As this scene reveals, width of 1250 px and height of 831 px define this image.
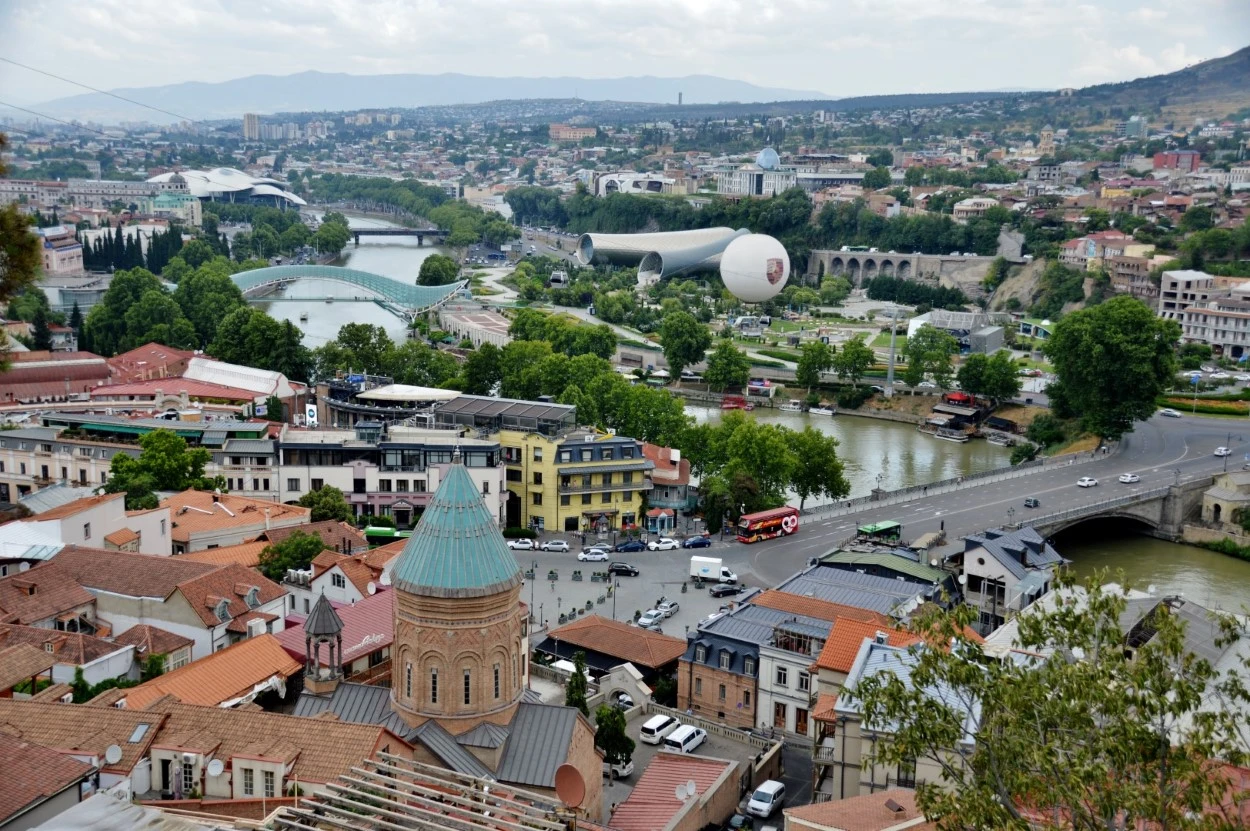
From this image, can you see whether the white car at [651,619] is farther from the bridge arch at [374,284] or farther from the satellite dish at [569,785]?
the bridge arch at [374,284]

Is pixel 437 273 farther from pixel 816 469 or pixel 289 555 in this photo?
pixel 289 555

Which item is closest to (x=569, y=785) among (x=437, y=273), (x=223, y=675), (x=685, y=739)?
(x=685, y=739)

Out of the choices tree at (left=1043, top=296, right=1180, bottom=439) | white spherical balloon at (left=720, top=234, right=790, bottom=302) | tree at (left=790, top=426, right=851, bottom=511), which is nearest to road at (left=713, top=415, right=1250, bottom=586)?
tree at (left=1043, top=296, right=1180, bottom=439)

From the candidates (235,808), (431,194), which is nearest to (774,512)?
(235,808)

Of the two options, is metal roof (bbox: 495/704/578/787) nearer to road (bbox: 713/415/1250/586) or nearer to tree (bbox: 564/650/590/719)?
tree (bbox: 564/650/590/719)

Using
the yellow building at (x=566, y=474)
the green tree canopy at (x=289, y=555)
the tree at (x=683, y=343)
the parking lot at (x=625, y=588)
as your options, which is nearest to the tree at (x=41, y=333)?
the tree at (x=683, y=343)

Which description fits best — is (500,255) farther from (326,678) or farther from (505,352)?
(326,678)
